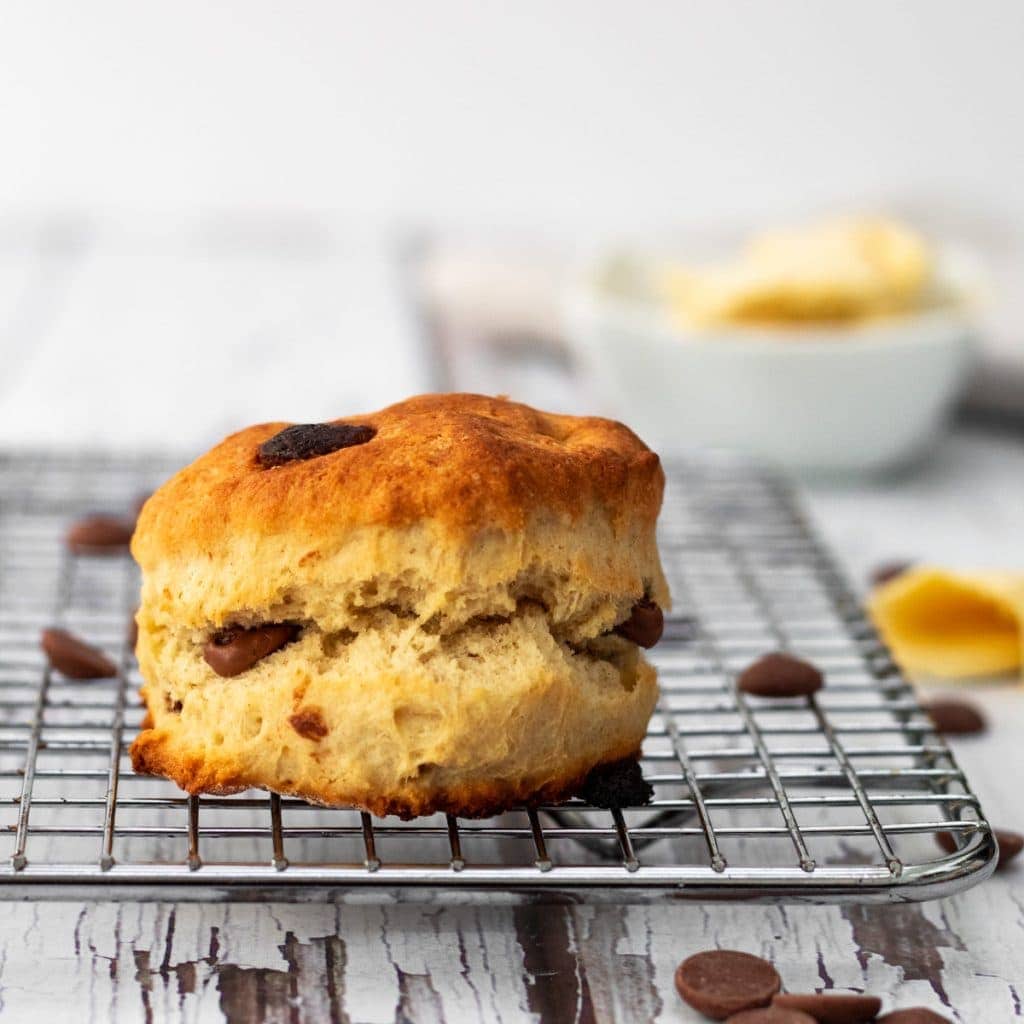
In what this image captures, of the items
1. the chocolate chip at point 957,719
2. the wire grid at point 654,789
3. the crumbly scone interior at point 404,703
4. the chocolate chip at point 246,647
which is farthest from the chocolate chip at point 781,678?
the chocolate chip at point 246,647

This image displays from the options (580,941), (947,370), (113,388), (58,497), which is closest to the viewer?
(580,941)

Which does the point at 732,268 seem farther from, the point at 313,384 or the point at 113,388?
the point at 113,388

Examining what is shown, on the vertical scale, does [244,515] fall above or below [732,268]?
above

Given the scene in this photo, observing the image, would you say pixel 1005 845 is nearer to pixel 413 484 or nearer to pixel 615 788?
pixel 615 788

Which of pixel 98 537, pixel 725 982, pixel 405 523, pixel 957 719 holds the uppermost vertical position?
pixel 405 523

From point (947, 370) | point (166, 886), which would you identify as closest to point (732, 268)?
point (947, 370)

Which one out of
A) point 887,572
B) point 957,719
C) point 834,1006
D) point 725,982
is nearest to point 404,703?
point 725,982

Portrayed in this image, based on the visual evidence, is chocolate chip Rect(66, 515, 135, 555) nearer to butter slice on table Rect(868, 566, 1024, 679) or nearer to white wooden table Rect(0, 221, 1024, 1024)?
white wooden table Rect(0, 221, 1024, 1024)
